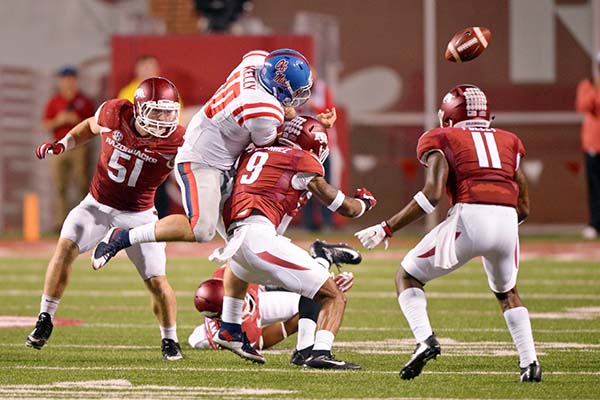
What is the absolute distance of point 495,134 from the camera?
6020 millimetres

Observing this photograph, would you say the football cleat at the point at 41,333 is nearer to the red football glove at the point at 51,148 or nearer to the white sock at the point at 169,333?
the white sock at the point at 169,333

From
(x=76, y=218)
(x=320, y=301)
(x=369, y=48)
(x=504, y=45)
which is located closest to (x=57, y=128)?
(x=369, y=48)

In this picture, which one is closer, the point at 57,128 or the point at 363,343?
the point at 363,343

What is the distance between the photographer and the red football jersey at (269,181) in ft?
20.9

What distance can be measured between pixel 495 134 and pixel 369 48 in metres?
11.7

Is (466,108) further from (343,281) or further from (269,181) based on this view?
(343,281)

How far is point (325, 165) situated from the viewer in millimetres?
14445

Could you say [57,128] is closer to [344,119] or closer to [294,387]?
[344,119]

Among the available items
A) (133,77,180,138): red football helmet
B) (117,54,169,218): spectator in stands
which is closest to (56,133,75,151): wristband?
(133,77,180,138): red football helmet

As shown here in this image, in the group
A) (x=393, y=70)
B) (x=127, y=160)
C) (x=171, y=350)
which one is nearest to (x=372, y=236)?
(x=171, y=350)

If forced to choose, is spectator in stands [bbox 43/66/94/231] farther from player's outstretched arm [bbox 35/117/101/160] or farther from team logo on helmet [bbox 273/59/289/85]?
team logo on helmet [bbox 273/59/289/85]

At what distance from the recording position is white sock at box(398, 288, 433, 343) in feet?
19.1

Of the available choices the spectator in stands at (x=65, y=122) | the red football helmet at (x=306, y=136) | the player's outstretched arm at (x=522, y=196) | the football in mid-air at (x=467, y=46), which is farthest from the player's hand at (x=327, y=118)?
the spectator in stands at (x=65, y=122)

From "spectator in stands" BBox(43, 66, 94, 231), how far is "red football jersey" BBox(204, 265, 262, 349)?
27.5 feet
